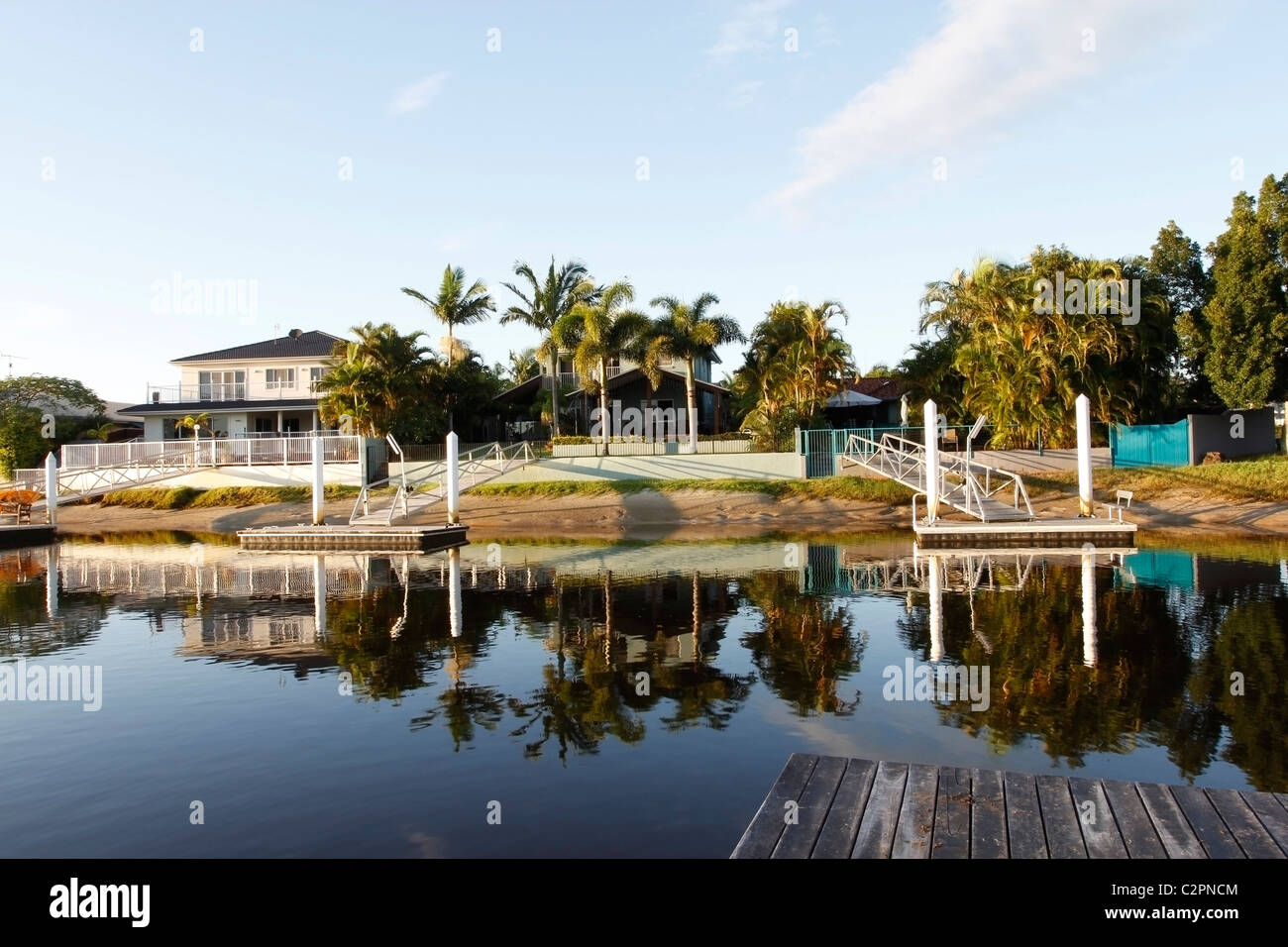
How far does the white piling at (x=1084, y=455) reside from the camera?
29.8 metres

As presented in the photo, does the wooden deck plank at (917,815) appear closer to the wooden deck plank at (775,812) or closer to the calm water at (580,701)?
the wooden deck plank at (775,812)

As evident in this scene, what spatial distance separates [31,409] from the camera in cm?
5934

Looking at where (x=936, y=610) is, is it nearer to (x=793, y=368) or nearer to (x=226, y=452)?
(x=793, y=368)

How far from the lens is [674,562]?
26.1 metres

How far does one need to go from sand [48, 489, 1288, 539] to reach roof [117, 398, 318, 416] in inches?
437

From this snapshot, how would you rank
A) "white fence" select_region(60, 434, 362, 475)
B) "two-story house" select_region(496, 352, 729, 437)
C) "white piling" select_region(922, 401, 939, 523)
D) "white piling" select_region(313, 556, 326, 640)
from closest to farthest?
1. "white piling" select_region(313, 556, 326, 640)
2. "white piling" select_region(922, 401, 939, 523)
3. "white fence" select_region(60, 434, 362, 475)
4. "two-story house" select_region(496, 352, 729, 437)

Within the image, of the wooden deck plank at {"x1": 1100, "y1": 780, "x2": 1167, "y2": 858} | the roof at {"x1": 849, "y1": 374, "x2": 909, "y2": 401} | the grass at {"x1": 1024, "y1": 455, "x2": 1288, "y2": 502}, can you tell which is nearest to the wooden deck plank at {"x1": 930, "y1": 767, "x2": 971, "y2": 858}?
the wooden deck plank at {"x1": 1100, "y1": 780, "x2": 1167, "y2": 858}

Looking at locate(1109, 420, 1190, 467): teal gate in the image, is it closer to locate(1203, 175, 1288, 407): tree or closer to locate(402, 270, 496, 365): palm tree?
locate(1203, 175, 1288, 407): tree

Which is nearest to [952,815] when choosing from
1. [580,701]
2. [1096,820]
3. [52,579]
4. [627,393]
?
[1096,820]

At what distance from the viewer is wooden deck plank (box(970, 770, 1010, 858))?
20.8 ft
